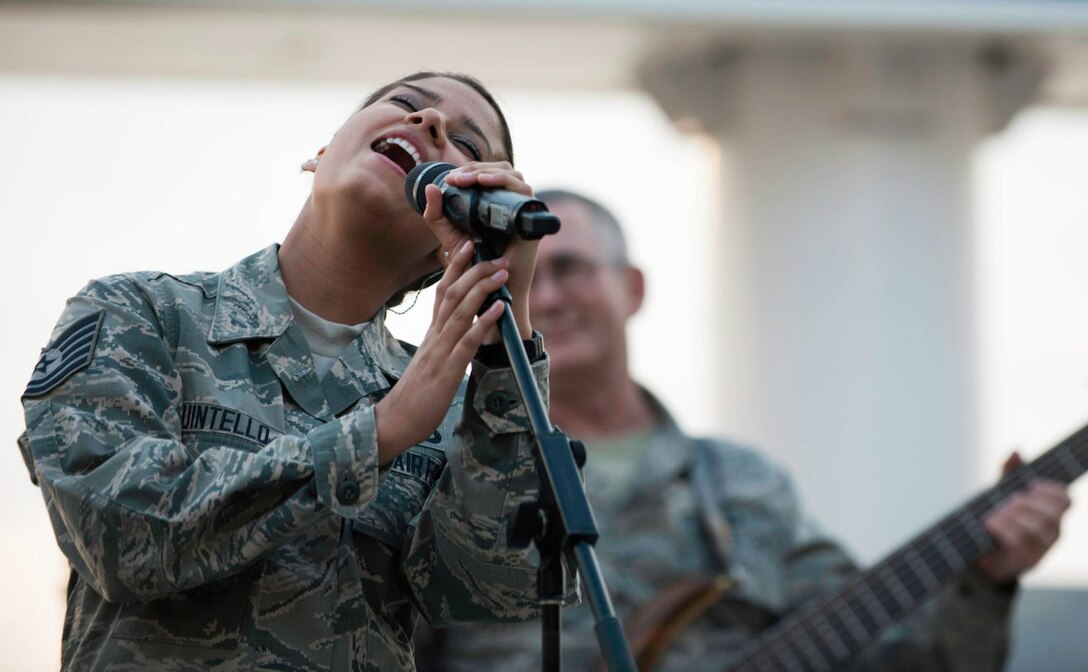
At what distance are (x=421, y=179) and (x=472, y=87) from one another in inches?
13.8

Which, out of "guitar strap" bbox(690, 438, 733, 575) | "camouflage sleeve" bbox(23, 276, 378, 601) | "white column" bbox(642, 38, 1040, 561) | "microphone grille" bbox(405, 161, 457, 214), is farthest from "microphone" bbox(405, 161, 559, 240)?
"white column" bbox(642, 38, 1040, 561)

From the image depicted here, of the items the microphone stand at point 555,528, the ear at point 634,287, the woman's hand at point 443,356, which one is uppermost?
the woman's hand at point 443,356

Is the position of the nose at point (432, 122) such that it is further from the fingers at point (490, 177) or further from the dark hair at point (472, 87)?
the fingers at point (490, 177)

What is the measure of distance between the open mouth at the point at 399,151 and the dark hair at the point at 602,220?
86.3 inches

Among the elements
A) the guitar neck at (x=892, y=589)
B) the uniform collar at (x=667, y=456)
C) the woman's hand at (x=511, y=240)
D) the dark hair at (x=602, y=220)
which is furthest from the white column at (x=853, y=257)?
the woman's hand at (x=511, y=240)

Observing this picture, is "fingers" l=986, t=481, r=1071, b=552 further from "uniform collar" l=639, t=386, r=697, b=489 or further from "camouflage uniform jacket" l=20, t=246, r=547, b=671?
"camouflage uniform jacket" l=20, t=246, r=547, b=671

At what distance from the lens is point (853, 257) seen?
518 cm

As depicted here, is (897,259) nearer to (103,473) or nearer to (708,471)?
(708,471)

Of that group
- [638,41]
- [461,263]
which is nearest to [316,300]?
[461,263]

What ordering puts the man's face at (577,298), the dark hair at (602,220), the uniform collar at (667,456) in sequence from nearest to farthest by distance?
the uniform collar at (667,456) → the man's face at (577,298) → the dark hair at (602,220)

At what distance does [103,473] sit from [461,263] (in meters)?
0.39

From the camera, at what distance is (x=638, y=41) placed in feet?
16.5

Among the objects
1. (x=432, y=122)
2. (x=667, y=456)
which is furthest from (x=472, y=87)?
(x=667, y=456)

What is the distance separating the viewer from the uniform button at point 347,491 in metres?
1.48
